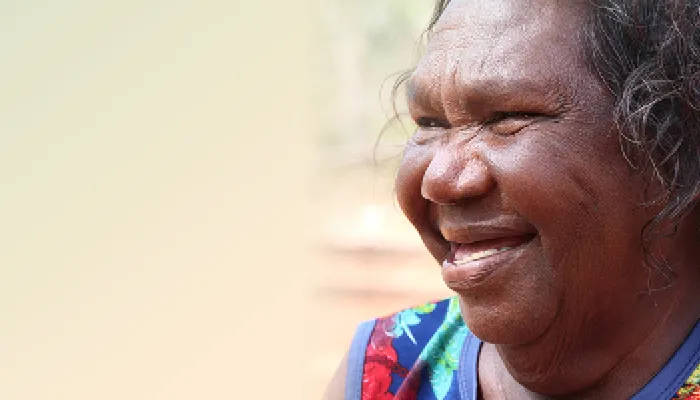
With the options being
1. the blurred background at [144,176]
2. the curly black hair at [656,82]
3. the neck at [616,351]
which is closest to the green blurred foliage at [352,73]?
the blurred background at [144,176]

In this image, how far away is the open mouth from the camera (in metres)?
1.69

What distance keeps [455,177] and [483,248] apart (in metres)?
0.13

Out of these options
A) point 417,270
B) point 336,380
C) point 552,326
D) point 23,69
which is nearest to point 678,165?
point 552,326

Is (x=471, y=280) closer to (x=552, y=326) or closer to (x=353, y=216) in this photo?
(x=552, y=326)

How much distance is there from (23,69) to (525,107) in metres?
1.81

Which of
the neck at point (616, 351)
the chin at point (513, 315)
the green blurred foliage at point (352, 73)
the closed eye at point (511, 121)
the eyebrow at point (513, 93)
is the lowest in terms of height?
the neck at point (616, 351)

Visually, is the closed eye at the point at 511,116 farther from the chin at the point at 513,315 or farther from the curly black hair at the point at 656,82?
the chin at the point at 513,315

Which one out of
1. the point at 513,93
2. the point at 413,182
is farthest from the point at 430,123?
the point at 513,93

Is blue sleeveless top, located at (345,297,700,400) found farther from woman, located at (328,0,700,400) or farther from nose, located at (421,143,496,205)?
nose, located at (421,143,496,205)

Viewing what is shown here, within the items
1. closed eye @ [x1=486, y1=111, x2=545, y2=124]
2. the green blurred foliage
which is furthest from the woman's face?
the green blurred foliage

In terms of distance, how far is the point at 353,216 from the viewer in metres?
6.07

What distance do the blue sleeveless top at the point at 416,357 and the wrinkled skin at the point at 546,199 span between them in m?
0.27

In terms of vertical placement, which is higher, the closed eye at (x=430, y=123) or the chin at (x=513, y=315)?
the closed eye at (x=430, y=123)

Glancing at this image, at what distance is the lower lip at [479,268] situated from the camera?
1.67 m
